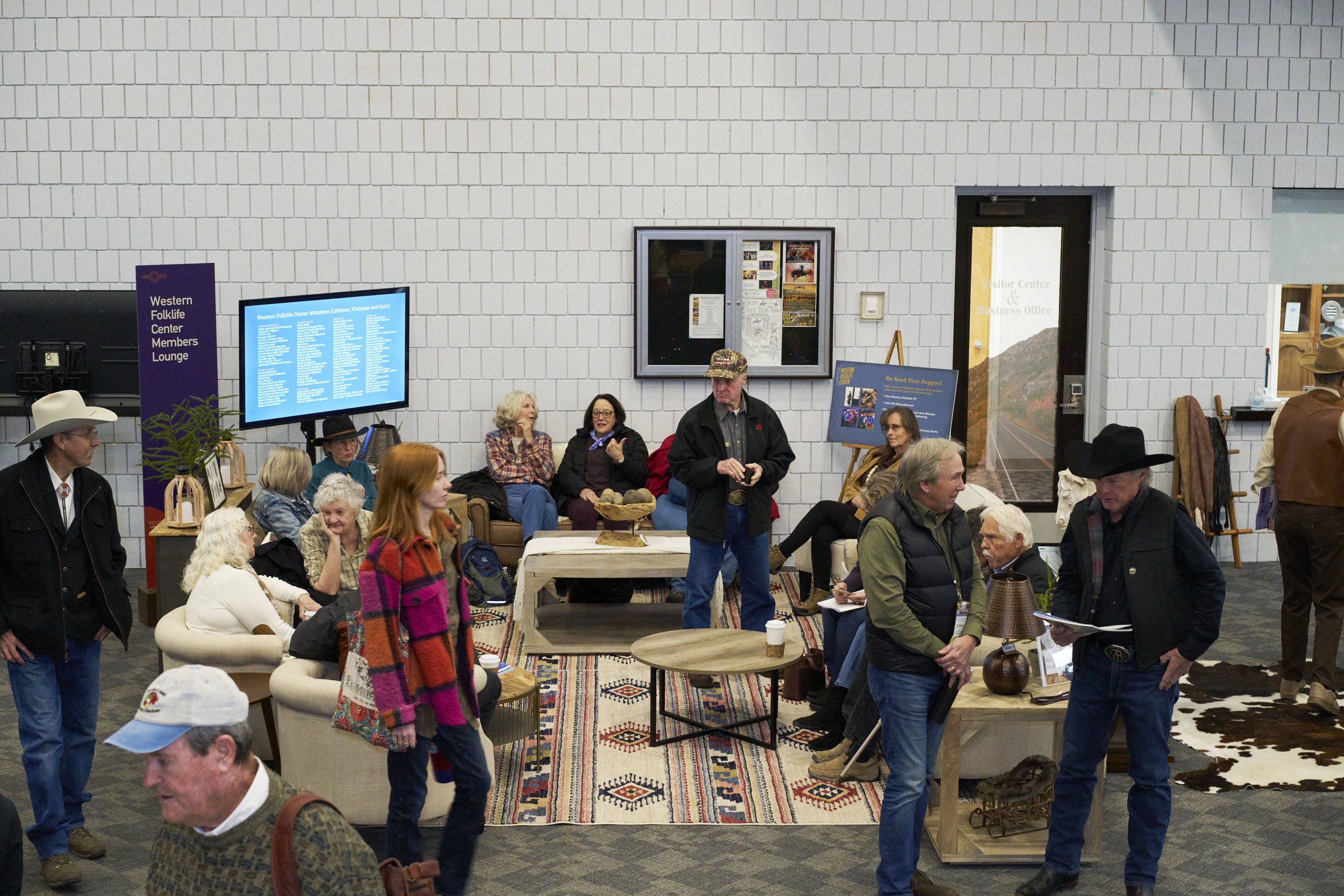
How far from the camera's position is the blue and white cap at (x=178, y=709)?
2.30 metres

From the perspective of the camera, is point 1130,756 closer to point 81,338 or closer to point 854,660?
point 854,660

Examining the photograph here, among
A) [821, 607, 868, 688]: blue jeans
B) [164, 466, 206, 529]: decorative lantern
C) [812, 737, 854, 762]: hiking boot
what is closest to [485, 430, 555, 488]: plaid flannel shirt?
[164, 466, 206, 529]: decorative lantern

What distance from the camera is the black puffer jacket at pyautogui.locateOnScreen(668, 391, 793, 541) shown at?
6.39 m

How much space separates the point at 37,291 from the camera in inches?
335

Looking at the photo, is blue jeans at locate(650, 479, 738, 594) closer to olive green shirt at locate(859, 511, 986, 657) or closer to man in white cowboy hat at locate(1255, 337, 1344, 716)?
man in white cowboy hat at locate(1255, 337, 1344, 716)

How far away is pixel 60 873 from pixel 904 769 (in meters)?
2.84

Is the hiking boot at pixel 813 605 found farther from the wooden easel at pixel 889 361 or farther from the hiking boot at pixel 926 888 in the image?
the hiking boot at pixel 926 888

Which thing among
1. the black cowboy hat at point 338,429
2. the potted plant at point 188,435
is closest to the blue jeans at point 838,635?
the black cowboy hat at point 338,429

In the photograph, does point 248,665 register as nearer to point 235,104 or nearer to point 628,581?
point 628,581

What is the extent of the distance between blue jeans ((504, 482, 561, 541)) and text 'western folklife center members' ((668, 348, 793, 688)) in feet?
5.83

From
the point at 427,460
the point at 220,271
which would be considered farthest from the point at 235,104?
the point at 427,460

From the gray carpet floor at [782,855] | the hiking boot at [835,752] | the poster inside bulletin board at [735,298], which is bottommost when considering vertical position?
the gray carpet floor at [782,855]

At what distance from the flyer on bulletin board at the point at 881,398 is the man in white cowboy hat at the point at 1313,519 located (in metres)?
2.39

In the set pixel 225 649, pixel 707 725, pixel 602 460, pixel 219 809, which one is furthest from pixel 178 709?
pixel 602 460
